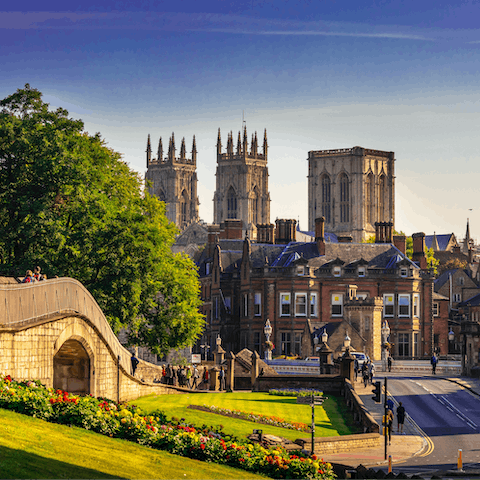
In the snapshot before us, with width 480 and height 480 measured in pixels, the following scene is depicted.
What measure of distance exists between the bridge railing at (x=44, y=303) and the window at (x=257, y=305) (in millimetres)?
53659

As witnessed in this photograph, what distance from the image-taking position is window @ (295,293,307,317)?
8569cm

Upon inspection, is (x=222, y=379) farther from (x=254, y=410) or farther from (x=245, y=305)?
(x=245, y=305)

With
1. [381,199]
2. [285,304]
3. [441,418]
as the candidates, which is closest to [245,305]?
[285,304]

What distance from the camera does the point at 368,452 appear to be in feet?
120

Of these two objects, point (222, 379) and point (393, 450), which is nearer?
point (393, 450)

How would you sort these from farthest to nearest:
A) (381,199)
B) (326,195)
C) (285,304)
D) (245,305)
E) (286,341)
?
(326,195) < (381,199) < (245,305) < (285,304) < (286,341)

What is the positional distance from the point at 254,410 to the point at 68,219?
1318cm

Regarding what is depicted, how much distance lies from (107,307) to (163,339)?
21.8ft

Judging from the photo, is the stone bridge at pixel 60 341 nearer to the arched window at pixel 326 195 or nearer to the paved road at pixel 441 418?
the paved road at pixel 441 418

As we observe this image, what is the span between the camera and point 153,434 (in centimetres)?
2438

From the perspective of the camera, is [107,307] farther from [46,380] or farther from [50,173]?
[46,380]

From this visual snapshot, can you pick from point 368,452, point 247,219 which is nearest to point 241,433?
point 368,452

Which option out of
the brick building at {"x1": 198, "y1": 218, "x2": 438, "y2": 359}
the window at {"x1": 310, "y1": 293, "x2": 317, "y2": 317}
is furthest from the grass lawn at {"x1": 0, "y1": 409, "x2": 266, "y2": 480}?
the window at {"x1": 310, "y1": 293, "x2": 317, "y2": 317}

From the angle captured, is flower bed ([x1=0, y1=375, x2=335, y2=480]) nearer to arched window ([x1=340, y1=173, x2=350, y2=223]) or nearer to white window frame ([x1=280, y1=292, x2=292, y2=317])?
white window frame ([x1=280, y1=292, x2=292, y2=317])
